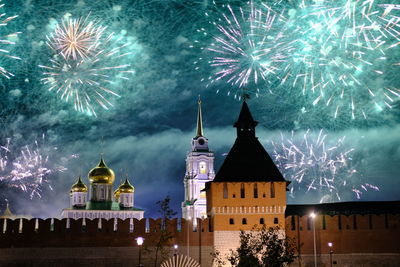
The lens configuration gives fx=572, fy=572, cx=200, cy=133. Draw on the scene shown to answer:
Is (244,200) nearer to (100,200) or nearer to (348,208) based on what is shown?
(348,208)

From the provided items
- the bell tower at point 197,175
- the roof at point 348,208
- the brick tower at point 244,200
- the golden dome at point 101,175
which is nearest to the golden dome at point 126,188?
the golden dome at point 101,175

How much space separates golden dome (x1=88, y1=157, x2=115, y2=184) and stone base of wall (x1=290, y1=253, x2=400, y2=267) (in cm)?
4032

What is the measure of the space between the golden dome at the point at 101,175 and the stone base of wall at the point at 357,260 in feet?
132

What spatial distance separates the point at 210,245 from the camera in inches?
1432

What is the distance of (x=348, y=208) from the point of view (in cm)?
5281

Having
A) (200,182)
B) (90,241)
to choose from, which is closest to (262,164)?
(90,241)

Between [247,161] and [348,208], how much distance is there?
62.6 ft

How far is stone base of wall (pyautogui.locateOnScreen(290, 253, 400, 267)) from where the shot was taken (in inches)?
1428

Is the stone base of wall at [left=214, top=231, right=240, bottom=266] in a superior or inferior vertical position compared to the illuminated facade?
inferior

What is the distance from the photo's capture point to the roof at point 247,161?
1454 inches

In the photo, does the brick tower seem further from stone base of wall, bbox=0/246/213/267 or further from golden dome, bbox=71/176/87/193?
golden dome, bbox=71/176/87/193

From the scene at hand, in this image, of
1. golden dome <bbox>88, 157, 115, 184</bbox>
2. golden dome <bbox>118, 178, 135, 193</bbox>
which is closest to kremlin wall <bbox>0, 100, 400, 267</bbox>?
golden dome <bbox>88, 157, 115, 184</bbox>

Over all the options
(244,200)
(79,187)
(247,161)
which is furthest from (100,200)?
(244,200)

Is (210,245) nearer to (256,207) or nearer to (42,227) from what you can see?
(256,207)
